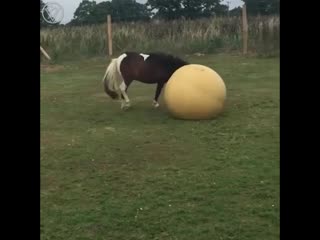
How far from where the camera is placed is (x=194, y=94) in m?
8.23

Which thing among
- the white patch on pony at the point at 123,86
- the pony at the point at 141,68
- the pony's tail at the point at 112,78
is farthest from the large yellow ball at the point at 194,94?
the pony's tail at the point at 112,78

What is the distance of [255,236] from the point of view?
12.8ft

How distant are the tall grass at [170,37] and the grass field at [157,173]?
10.0m

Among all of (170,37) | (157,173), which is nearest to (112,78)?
(157,173)

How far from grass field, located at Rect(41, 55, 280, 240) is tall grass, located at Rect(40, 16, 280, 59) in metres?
10.0

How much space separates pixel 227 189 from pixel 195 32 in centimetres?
1733

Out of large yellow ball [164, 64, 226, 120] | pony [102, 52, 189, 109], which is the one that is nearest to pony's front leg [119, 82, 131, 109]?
pony [102, 52, 189, 109]

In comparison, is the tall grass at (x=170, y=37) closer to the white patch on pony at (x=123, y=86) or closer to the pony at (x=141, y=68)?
the pony at (x=141, y=68)

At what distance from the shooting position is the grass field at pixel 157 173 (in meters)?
4.16

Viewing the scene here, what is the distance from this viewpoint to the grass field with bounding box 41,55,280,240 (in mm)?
4156

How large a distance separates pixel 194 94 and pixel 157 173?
2891 millimetres

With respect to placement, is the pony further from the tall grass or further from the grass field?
the tall grass
